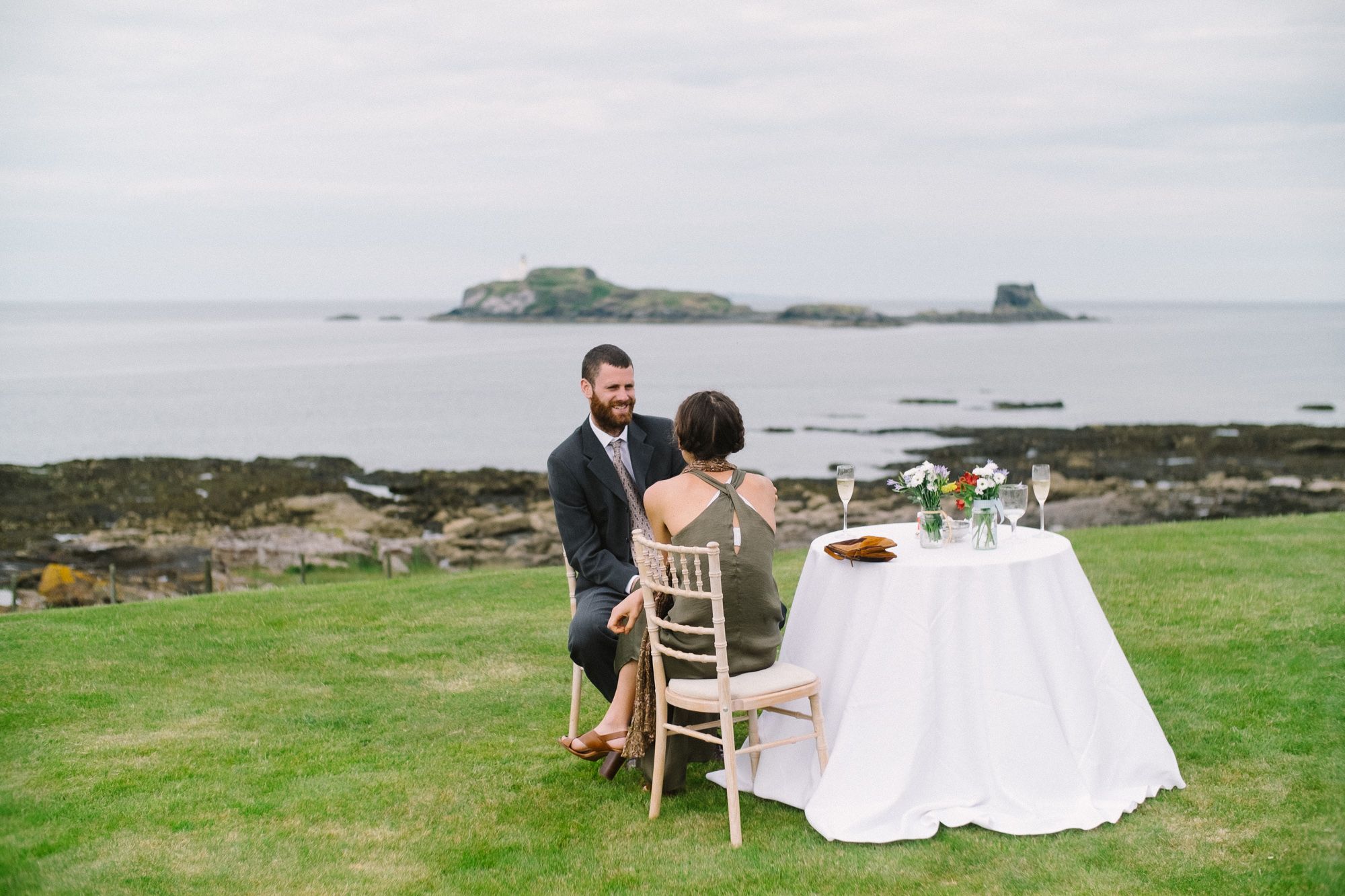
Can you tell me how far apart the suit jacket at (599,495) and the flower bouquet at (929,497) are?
3.93ft

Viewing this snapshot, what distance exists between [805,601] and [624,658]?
936 mm

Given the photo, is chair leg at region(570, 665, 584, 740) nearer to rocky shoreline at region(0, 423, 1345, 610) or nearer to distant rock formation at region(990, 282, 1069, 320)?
rocky shoreline at region(0, 423, 1345, 610)

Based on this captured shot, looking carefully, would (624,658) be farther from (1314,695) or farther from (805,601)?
(1314,695)

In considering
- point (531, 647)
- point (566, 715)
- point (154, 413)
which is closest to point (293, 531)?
point (531, 647)

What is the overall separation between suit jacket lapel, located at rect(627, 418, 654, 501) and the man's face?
0.53 ft

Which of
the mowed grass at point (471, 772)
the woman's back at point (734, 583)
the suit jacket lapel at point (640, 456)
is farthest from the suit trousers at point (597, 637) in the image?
the woman's back at point (734, 583)

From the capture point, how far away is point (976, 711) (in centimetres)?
477

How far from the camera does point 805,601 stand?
534cm

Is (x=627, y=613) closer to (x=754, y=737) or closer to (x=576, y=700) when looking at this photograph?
(x=754, y=737)

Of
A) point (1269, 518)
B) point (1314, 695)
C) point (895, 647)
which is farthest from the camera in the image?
point (1269, 518)

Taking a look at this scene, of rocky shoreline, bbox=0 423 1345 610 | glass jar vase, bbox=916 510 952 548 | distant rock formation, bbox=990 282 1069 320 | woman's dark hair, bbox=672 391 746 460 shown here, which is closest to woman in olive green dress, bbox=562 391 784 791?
woman's dark hair, bbox=672 391 746 460

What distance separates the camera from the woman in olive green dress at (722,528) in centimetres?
490

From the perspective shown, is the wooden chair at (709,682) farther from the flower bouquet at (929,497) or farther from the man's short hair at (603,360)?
the man's short hair at (603,360)

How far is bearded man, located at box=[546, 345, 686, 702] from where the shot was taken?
223 inches
